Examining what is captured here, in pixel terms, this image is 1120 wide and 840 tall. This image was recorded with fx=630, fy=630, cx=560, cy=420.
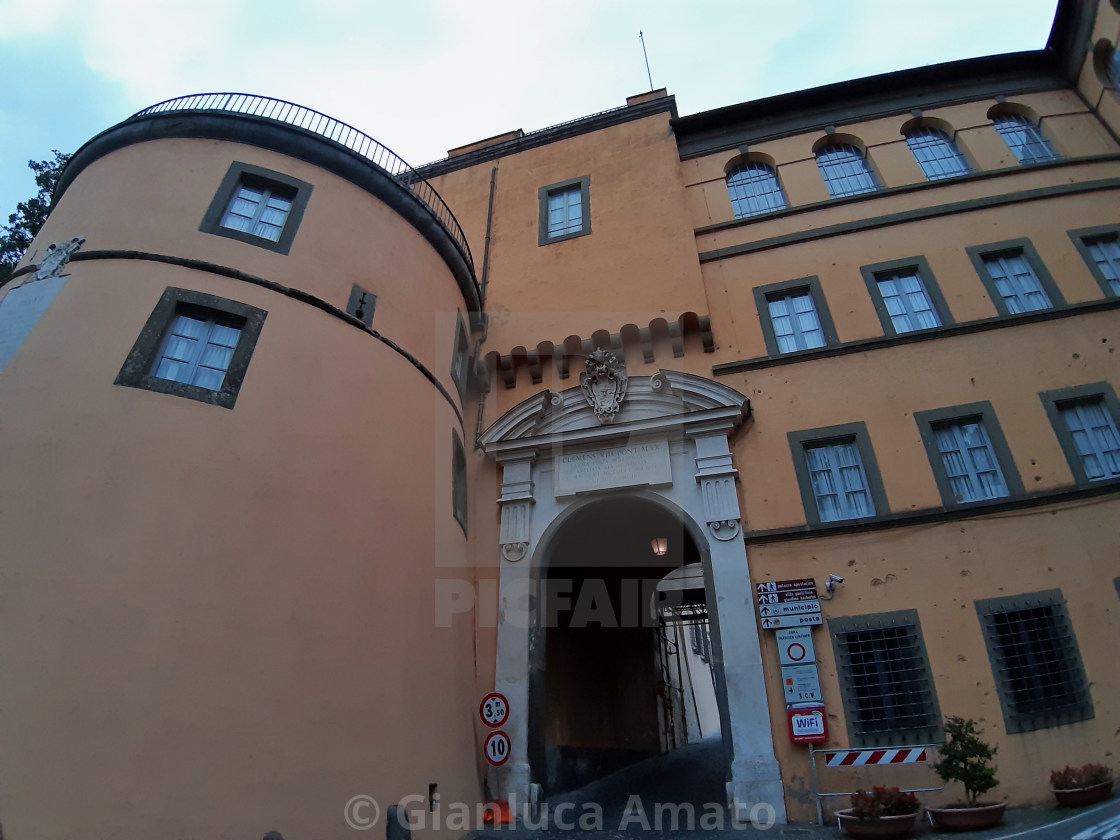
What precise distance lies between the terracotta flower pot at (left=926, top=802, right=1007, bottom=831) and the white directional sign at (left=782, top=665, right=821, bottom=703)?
5.93ft

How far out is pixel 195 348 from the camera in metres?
7.93

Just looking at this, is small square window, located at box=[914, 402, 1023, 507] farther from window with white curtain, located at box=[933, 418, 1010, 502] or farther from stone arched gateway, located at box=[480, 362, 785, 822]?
stone arched gateway, located at box=[480, 362, 785, 822]

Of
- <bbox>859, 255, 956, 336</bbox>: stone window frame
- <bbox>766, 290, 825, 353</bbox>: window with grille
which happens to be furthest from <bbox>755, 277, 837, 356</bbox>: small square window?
<bbox>859, 255, 956, 336</bbox>: stone window frame

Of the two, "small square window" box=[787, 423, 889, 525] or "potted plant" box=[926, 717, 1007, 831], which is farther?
"small square window" box=[787, 423, 889, 525]

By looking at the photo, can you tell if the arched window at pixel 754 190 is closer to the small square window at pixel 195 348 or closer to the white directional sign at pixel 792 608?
the white directional sign at pixel 792 608

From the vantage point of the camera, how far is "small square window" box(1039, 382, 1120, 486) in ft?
29.9

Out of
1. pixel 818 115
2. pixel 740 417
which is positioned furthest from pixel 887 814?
pixel 818 115

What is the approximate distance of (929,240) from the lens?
11.7 metres

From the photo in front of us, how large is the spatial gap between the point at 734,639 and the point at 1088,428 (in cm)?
622

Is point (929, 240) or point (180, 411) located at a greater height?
point (929, 240)

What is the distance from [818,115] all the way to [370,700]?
1466cm

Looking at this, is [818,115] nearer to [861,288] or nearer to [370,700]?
[861,288]

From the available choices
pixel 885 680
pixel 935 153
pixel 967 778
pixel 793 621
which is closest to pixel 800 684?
pixel 793 621

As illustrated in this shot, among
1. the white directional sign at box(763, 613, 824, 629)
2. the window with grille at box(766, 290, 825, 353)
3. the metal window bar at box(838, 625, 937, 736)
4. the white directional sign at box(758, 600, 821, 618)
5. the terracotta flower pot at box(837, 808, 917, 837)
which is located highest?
the window with grille at box(766, 290, 825, 353)
